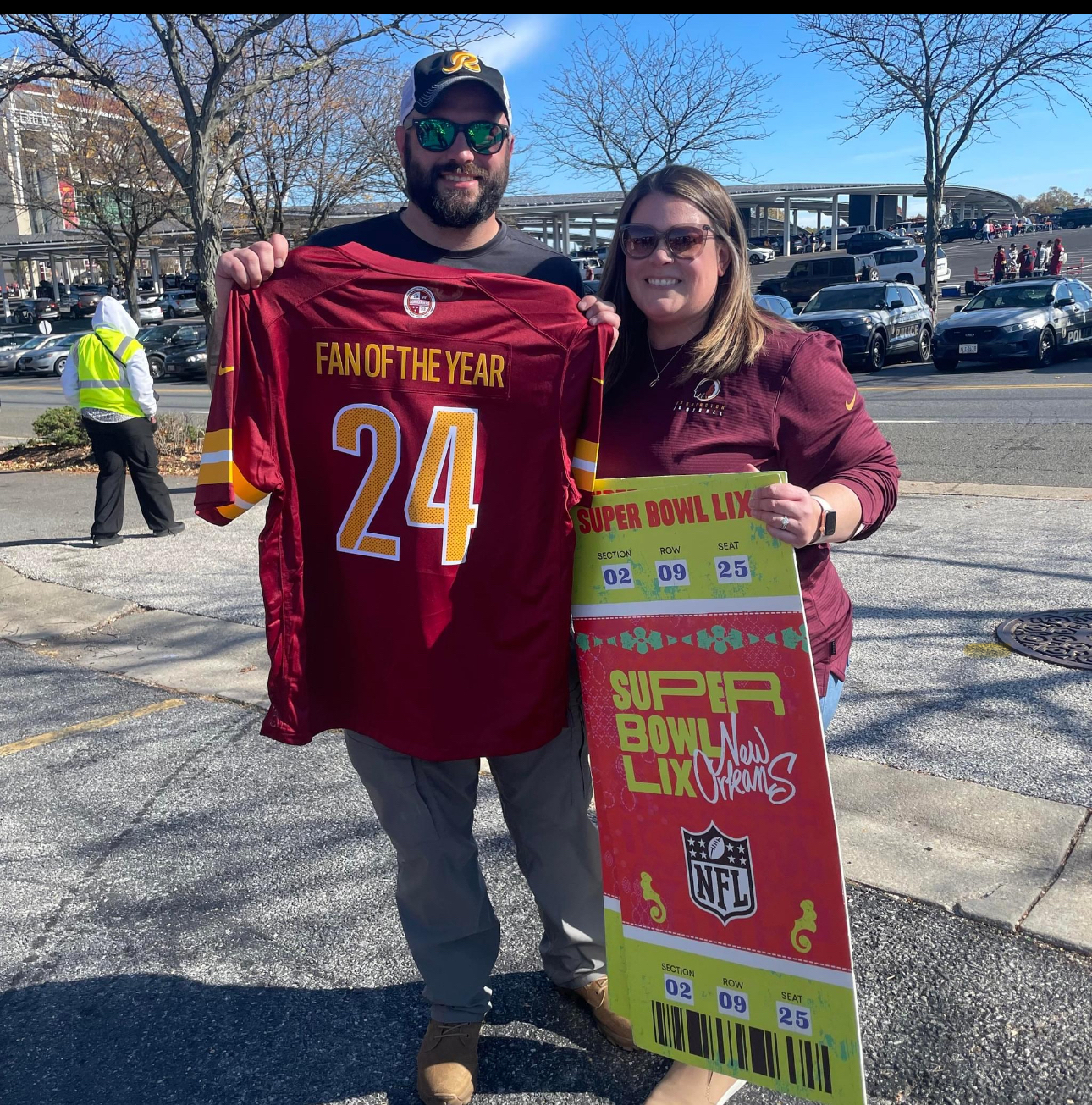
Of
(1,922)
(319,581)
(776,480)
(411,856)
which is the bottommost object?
(1,922)

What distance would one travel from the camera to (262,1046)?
2645mm

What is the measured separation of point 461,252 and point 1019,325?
1824 cm

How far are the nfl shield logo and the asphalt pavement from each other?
1.71ft

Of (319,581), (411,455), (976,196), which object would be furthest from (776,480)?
(976,196)

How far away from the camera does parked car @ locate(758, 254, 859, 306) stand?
131 ft

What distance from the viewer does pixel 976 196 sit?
320 ft

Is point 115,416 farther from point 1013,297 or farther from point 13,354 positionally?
point 13,354

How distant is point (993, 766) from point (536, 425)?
2309 mm

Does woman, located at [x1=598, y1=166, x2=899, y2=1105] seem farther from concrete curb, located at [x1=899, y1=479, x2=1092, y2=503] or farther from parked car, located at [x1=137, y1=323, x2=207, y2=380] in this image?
parked car, located at [x1=137, y1=323, x2=207, y2=380]

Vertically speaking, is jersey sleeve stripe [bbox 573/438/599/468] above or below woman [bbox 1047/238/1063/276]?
below

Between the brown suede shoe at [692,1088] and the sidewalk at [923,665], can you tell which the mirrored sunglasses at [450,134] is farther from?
the sidewalk at [923,665]

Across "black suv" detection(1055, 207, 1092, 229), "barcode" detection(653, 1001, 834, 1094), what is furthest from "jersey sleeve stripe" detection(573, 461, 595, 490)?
"black suv" detection(1055, 207, 1092, 229)

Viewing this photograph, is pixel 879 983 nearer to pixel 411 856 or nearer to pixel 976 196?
pixel 411 856

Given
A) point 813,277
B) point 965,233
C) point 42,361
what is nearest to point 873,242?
point 965,233
